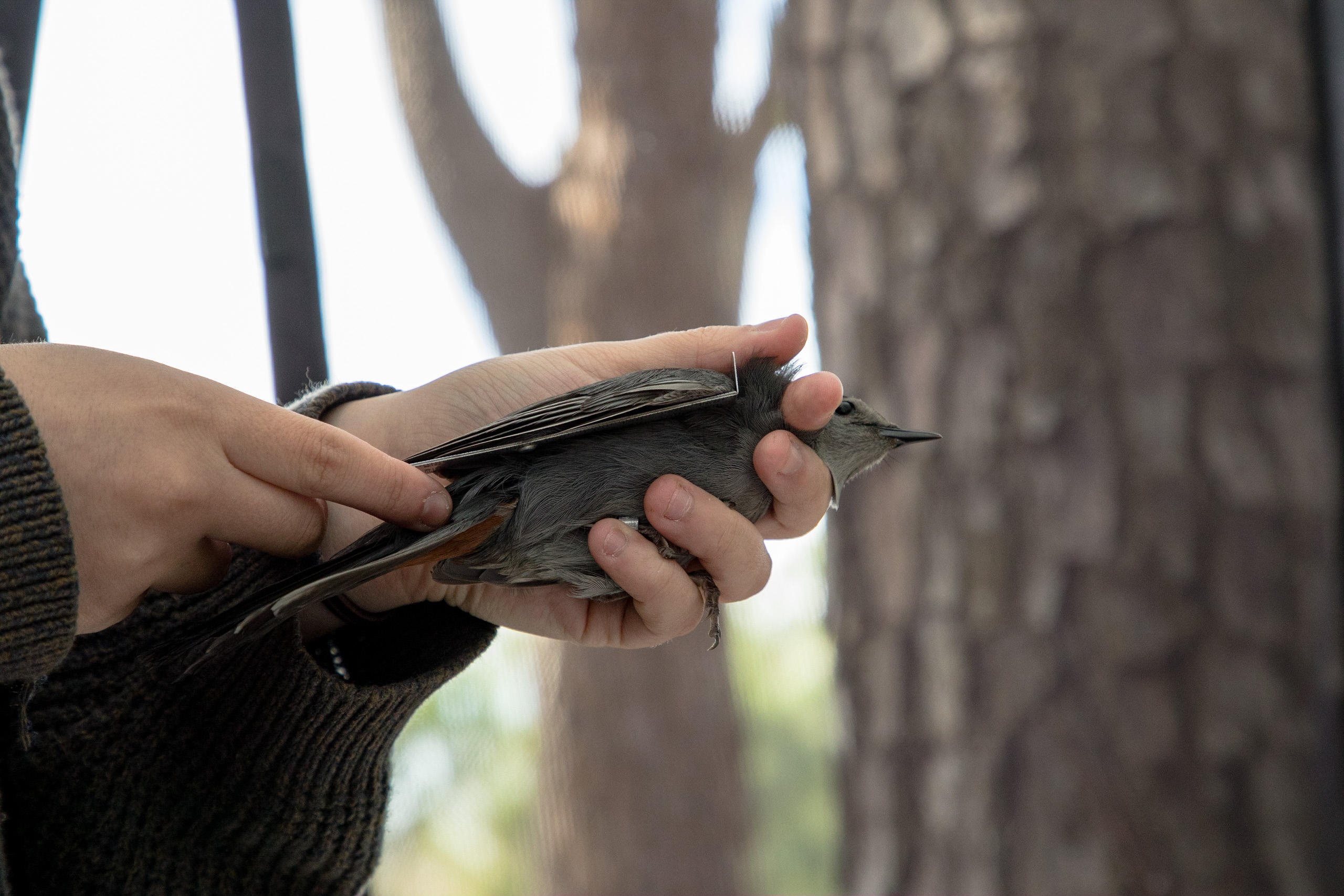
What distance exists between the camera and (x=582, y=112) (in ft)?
18.2

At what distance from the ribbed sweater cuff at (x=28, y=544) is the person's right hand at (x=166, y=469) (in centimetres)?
3

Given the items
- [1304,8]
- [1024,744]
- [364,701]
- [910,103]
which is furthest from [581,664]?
[1304,8]

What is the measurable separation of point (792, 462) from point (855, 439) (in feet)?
1.09

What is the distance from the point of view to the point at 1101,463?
2543mm

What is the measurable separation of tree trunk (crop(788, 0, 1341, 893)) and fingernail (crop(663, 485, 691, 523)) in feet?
4.38

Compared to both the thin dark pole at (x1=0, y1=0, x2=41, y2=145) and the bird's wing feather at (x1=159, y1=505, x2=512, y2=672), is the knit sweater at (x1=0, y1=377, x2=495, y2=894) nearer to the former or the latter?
the bird's wing feather at (x1=159, y1=505, x2=512, y2=672)

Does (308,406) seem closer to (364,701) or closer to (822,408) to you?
(364,701)

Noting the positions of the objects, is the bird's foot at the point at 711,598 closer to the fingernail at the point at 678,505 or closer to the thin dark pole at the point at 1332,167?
the fingernail at the point at 678,505

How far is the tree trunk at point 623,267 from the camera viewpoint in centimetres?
505

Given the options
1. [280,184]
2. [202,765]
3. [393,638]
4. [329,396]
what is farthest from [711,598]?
[280,184]

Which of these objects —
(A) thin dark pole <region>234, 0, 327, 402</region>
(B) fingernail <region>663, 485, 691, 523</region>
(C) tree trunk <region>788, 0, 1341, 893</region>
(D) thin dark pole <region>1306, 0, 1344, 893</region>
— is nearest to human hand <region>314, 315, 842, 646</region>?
(B) fingernail <region>663, 485, 691, 523</region>

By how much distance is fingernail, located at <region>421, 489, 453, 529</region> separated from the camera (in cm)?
141

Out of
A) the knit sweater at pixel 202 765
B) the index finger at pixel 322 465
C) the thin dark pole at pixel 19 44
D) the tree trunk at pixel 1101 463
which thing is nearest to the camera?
the index finger at pixel 322 465

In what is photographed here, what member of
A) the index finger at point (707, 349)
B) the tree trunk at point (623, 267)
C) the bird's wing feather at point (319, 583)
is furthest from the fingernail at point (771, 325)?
the tree trunk at point (623, 267)
